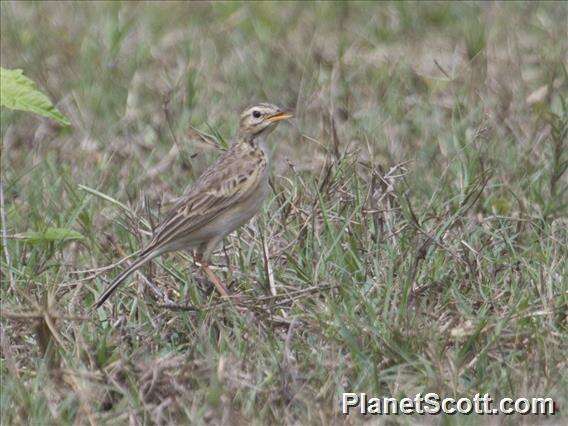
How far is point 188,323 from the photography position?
6.54m

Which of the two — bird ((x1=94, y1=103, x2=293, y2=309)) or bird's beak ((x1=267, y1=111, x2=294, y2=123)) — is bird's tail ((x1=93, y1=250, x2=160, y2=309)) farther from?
bird's beak ((x1=267, y1=111, x2=294, y2=123))

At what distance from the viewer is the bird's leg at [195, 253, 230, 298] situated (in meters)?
6.79

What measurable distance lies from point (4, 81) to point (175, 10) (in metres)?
4.99

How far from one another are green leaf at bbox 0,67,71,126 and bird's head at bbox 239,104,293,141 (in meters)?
1.01

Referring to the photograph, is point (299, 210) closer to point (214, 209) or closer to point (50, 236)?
point (214, 209)

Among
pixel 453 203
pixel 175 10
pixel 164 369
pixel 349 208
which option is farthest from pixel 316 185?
pixel 175 10

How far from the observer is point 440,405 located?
18.5 ft

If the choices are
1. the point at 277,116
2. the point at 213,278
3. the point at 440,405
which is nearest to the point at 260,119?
the point at 277,116

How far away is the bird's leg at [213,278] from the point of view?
679 centimetres

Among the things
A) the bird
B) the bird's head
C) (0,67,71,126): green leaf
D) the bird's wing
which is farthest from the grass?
(0,67,71,126): green leaf

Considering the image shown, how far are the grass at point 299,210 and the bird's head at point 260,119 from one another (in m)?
0.40

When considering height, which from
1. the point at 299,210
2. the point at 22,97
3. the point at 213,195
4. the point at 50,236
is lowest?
the point at 299,210

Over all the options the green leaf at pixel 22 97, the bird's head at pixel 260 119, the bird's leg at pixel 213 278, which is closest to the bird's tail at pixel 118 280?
the bird's leg at pixel 213 278

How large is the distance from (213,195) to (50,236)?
2.74 ft
